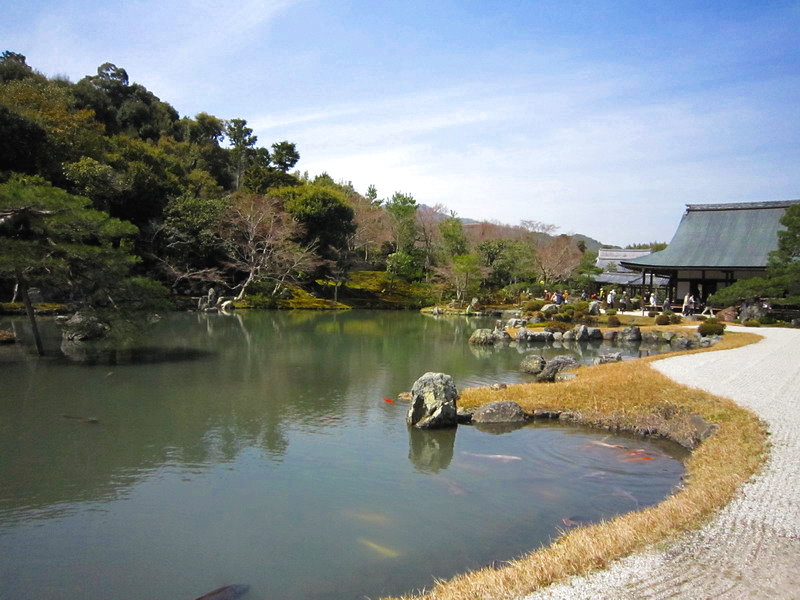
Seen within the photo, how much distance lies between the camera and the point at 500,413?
9.50m

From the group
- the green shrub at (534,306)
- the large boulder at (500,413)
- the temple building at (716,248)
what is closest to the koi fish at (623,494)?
the large boulder at (500,413)

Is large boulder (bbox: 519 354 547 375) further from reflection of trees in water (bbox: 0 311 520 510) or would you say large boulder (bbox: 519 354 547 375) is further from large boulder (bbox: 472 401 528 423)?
large boulder (bbox: 472 401 528 423)

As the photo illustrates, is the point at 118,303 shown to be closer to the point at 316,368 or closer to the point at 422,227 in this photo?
the point at 316,368

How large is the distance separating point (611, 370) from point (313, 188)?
28.5 meters

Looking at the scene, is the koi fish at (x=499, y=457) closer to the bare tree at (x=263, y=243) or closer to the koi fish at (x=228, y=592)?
the koi fish at (x=228, y=592)

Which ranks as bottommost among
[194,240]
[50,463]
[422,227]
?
[50,463]

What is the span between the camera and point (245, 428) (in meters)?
9.14

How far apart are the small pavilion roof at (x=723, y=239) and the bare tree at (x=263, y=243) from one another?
17832 millimetres

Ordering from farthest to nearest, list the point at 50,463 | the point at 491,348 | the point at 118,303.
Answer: the point at 491,348 < the point at 118,303 < the point at 50,463

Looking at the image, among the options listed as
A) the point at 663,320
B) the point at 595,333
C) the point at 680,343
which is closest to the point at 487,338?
the point at 595,333

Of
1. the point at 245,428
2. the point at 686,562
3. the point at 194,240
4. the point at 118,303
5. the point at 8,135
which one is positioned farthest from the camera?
the point at 194,240

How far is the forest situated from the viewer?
13.7 meters

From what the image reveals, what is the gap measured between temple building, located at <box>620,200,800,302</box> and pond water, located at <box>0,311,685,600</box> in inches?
859

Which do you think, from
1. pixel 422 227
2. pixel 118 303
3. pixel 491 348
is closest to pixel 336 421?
pixel 118 303
